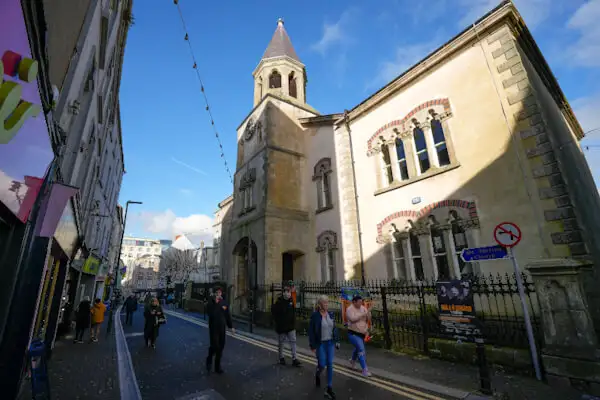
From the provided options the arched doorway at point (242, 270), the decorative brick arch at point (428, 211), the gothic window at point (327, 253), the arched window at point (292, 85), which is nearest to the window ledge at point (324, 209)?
the gothic window at point (327, 253)

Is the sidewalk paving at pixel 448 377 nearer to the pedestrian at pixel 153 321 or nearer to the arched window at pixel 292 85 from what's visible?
the pedestrian at pixel 153 321

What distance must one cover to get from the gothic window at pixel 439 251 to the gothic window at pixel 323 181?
6467mm

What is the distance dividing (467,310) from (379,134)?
9.83 m

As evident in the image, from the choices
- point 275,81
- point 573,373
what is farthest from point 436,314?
point 275,81

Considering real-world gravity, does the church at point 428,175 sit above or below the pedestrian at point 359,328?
above

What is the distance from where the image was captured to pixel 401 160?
41.9 feet

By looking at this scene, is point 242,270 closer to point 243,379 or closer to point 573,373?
point 243,379

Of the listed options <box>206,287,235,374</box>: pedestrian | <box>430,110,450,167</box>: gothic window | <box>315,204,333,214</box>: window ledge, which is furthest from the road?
<box>430,110,450,167</box>: gothic window

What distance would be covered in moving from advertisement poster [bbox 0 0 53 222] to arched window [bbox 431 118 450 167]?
12.1 metres

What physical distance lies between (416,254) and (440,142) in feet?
15.9

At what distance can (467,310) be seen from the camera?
5.89 meters

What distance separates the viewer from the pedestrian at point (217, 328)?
647 centimetres

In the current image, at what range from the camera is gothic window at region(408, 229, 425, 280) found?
36.3ft

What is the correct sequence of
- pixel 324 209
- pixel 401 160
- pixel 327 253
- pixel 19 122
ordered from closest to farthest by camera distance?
pixel 19 122 < pixel 401 160 < pixel 327 253 < pixel 324 209
